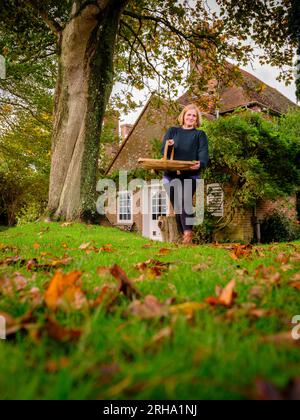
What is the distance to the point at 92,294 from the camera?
1.82m

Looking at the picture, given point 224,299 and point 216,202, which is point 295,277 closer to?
point 224,299

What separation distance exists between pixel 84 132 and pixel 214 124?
4969 millimetres

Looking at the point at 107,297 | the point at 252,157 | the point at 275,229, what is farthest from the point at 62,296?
the point at 275,229

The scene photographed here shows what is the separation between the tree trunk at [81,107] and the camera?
7.71 metres

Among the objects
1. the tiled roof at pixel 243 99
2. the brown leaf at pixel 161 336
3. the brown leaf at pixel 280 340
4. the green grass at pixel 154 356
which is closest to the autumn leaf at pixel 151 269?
the green grass at pixel 154 356

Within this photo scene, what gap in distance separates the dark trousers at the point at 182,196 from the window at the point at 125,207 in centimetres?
1319

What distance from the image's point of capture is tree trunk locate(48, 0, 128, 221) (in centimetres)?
771

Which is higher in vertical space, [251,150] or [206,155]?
[251,150]

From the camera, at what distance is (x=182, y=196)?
5812 millimetres

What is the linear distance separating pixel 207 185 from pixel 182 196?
7.11 m

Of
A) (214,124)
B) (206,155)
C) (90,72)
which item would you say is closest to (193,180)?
(206,155)

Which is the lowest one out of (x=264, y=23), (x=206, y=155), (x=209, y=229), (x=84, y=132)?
(x=209, y=229)

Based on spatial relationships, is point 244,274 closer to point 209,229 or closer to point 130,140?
point 209,229

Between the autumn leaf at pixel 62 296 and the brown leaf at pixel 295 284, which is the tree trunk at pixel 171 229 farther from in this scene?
the autumn leaf at pixel 62 296
